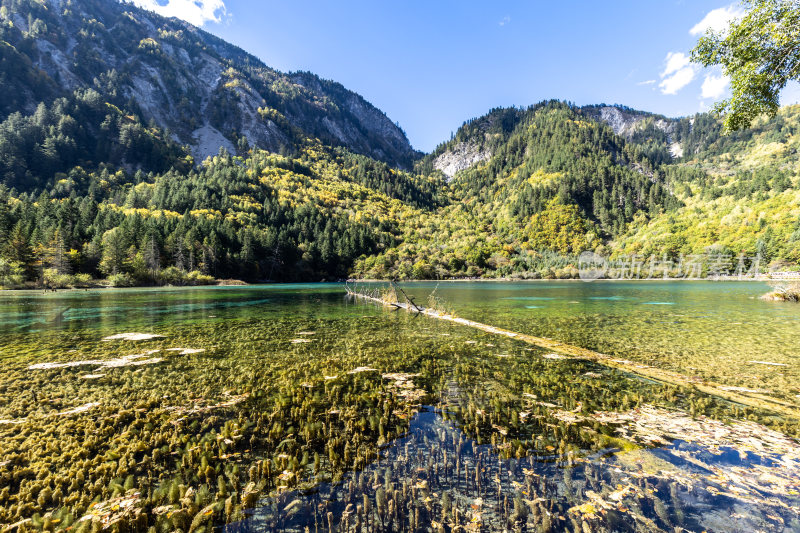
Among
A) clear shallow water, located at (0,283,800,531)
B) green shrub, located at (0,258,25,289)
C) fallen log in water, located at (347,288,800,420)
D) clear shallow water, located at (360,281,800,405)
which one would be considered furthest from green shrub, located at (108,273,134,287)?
fallen log in water, located at (347,288,800,420)

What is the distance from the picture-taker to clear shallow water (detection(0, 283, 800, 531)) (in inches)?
207

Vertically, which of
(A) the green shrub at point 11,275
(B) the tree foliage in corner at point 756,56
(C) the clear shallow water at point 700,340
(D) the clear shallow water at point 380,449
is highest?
(B) the tree foliage in corner at point 756,56

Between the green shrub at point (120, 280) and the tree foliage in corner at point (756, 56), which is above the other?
the tree foliage in corner at point (756, 56)

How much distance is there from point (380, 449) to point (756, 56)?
22385mm

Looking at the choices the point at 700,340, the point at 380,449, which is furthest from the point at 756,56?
the point at 380,449

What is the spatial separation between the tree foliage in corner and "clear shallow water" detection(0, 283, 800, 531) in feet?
47.3

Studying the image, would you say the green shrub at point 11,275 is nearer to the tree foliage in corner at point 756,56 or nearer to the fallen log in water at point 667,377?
the fallen log in water at point 667,377

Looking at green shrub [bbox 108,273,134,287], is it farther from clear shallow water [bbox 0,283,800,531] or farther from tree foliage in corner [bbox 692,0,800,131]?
tree foliage in corner [bbox 692,0,800,131]

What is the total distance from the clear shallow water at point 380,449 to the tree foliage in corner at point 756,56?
47.3 feet

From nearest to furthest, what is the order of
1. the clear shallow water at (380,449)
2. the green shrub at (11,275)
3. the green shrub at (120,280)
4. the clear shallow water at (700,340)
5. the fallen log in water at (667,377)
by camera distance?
the clear shallow water at (380,449) < the fallen log in water at (667,377) < the clear shallow water at (700,340) < the green shrub at (11,275) < the green shrub at (120,280)

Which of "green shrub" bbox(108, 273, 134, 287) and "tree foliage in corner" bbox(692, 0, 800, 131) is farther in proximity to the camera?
"green shrub" bbox(108, 273, 134, 287)

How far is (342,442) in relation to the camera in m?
7.73

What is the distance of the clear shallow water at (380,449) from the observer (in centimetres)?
525

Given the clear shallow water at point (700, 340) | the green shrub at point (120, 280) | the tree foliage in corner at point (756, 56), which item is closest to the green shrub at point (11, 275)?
the green shrub at point (120, 280)
